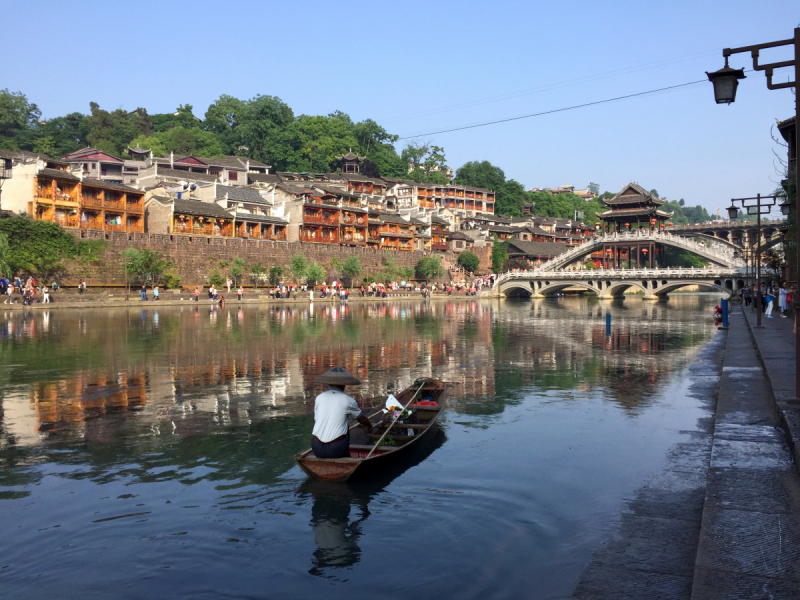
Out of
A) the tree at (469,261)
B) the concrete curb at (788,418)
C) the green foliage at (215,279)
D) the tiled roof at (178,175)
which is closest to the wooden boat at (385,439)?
the concrete curb at (788,418)

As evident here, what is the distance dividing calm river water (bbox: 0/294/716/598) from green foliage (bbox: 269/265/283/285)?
4978 cm

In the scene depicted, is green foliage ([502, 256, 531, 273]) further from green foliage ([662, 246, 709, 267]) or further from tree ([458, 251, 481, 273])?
green foliage ([662, 246, 709, 267])

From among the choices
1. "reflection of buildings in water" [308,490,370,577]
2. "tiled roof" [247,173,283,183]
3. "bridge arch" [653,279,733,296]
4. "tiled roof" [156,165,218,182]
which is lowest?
"reflection of buildings in water" [308,490,370,577]

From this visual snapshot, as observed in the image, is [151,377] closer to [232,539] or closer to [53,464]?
[53,464]

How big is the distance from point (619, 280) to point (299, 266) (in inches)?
1498

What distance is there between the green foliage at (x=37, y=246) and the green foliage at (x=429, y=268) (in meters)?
45.3

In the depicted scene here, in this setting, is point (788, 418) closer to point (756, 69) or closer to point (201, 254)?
point (756, 69)

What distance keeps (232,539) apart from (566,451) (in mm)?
5643

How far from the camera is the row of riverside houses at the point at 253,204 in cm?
5966

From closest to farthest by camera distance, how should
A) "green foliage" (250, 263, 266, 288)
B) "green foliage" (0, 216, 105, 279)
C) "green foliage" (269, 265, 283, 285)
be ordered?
1. "green foliage" (0, 216, 105, 279)
2. "green foliage" (250, 263, 266, 288)
3. "green foliage" (269, 265, 283, 285)

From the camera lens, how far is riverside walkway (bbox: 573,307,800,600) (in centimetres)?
521

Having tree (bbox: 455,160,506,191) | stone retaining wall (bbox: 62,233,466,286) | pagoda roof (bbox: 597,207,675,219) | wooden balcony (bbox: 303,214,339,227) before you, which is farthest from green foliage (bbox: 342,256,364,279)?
tree (bbox: 455,160,506,191)

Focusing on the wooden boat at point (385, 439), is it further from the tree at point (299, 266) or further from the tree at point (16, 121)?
the tree at point (16, 121)

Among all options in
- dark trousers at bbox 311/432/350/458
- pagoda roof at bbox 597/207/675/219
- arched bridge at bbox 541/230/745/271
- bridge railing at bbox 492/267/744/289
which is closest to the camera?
dark trousers at bbox 311/432/350/458
